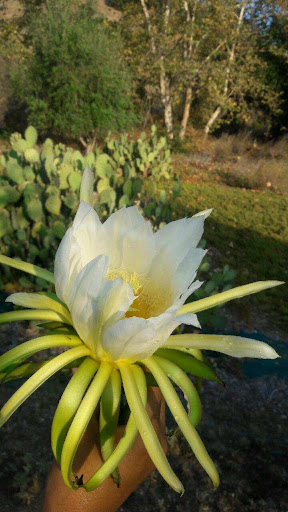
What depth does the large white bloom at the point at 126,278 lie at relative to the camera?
519 mm

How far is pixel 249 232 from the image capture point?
4.54m

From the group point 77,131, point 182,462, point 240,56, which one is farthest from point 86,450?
point 240,56

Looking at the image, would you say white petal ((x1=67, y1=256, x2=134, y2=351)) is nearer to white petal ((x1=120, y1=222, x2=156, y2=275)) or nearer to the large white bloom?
the large white bloom

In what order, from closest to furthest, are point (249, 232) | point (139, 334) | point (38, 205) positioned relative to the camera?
point (139, 334) → point (38, 205) → point (249, 232)

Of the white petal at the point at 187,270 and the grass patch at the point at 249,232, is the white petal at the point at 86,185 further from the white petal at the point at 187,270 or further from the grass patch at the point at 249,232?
the grass patch at the point at 249,232

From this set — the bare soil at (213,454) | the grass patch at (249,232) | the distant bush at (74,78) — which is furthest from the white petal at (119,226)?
the distant bush at (74,78)

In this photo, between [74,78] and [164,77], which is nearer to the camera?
[74,78]

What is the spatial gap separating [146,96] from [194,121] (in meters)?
1.78

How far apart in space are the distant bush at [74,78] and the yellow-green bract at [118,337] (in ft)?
24.7

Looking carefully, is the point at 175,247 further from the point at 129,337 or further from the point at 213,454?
the point at 213,454

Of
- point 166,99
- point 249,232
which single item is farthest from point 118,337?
point 166,99

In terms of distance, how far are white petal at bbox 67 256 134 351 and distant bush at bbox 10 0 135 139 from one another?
7631 millimetres

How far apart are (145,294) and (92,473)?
0.29 metres

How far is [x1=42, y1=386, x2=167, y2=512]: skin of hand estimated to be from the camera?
2.01 feet
